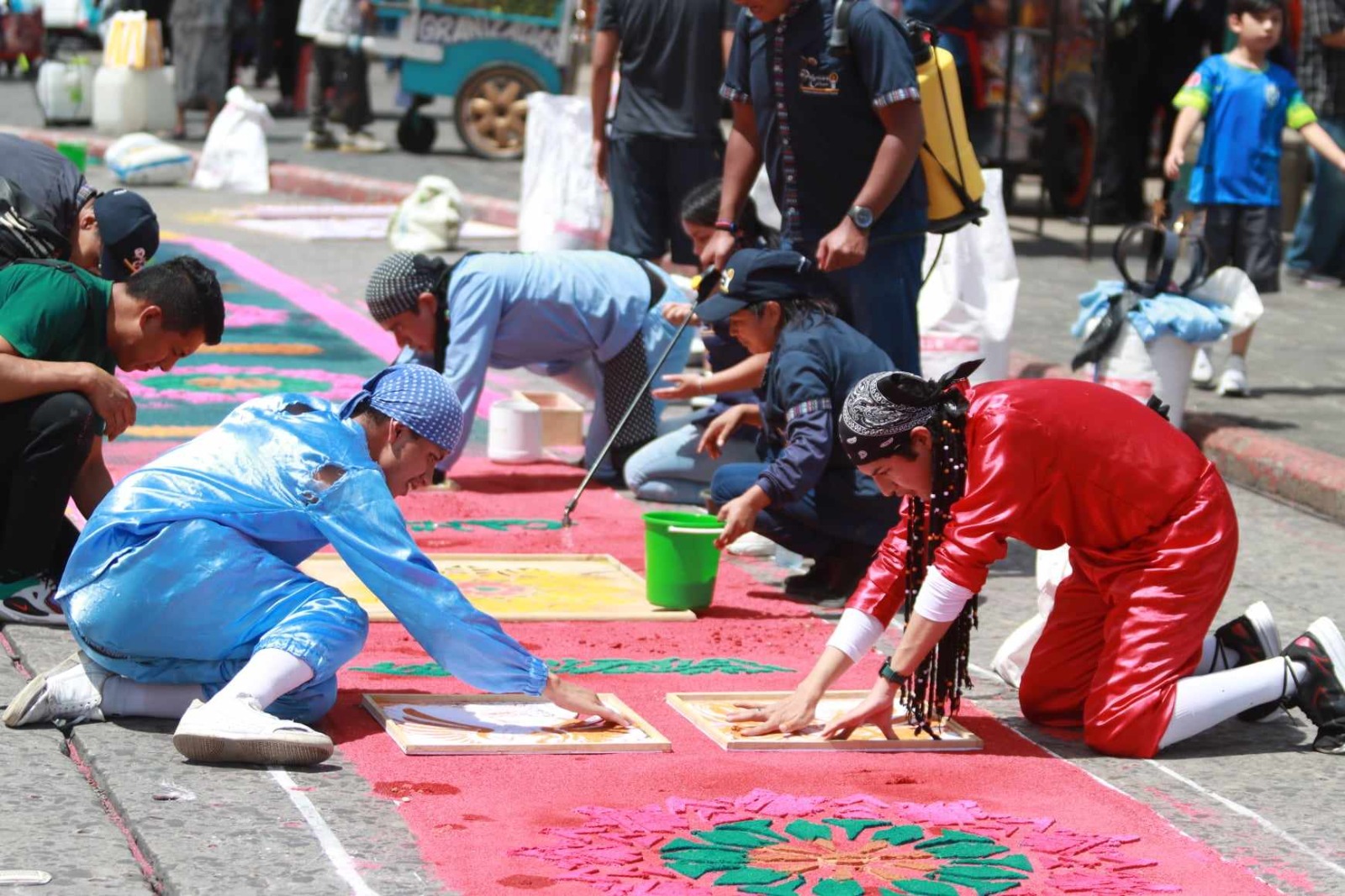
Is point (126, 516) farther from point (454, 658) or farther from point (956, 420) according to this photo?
point (956, 420)

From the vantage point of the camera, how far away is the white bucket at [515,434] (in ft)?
24.4

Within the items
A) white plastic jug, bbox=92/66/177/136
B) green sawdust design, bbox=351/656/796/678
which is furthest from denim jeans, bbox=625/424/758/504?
white plastic jug, bbox=92/66/177/136

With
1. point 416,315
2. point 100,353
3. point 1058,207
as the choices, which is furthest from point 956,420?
point 1058,207

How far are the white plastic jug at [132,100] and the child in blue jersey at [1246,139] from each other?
10832 millimetres

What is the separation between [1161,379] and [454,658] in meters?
4.00

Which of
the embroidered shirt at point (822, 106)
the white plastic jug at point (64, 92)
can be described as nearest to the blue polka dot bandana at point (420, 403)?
the embroidered shirt at point (822, 106)

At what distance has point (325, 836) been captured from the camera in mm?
Answer: 3600

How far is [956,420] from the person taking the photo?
4.26m

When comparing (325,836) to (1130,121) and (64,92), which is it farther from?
(64,92)

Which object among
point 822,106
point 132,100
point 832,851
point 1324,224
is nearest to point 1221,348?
point 1324,224

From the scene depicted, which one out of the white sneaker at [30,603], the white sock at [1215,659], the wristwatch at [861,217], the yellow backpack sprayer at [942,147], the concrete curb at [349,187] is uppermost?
the yellow backpack sprayer at [942,147]

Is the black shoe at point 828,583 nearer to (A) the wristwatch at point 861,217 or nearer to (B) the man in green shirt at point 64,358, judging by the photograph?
(A) the wristwatch at point 861,217

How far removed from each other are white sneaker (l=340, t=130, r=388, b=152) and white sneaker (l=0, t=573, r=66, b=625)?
12138 mm

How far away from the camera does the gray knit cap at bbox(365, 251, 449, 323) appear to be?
6586 millimetres
